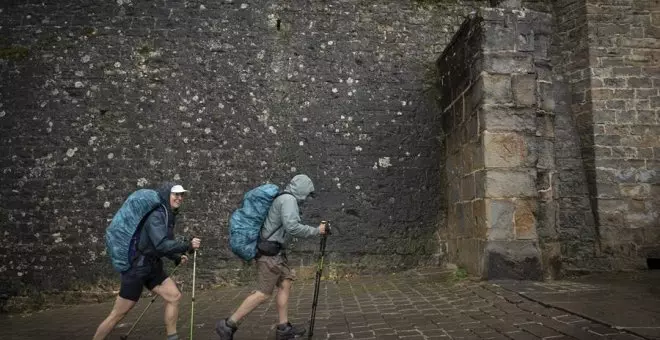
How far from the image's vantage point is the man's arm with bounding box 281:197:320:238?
159 inches

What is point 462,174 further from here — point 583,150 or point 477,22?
point 583,150

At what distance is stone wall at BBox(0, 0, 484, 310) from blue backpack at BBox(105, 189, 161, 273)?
3836 mm

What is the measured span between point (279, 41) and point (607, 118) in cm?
602

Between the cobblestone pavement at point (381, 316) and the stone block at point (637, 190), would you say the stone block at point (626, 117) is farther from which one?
the cobblestone pavement at point (381, 316)

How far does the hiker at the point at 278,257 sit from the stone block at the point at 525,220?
123 inches

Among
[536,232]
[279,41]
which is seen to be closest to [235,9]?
[279,41]

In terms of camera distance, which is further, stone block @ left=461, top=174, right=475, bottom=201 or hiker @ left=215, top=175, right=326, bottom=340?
stone block @ left=461, top=174, right=475, bottom=201

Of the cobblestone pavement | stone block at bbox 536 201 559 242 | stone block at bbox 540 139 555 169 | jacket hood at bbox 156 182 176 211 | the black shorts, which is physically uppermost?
stone block at bbox 540 139 555 169

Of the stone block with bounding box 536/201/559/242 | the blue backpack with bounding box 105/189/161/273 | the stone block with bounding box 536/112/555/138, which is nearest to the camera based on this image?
the blue backpack with bounding box 105/189/161/273

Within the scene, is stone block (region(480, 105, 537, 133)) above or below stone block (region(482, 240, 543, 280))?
above

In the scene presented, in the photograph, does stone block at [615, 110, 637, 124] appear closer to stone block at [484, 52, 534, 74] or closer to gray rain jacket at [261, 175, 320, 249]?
stone block at [484, 52, 534, 74]

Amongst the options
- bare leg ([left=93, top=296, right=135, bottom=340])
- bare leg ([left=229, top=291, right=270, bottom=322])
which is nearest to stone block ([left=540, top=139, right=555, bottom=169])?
bare leg ([left=229, top=291, right=270, bottom=322])

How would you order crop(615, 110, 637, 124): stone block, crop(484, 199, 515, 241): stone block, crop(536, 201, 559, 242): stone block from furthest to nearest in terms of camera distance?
crop(615, 110, 637, 124): stone block, crop(536, 201, 559, 242): stone block, crop(484, 199, 515, 241): stone block

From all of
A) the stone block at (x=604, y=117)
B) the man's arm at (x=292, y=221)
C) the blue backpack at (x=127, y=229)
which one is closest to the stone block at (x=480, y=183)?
the man's arm at (x=292, y=221)
